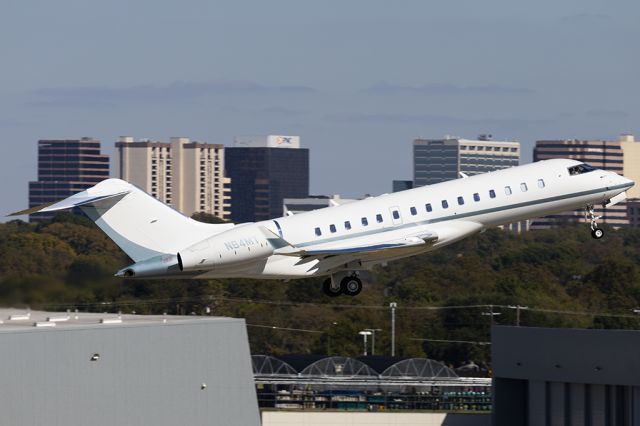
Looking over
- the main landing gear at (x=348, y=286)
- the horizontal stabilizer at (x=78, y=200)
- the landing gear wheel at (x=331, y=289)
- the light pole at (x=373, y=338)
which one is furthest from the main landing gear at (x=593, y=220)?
the light pole at (x=373, y=338)

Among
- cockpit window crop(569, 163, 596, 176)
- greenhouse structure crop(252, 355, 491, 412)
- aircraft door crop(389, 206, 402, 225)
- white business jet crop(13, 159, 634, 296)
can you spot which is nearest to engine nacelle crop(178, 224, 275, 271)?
white business jet crop(13, 159, 634, 296)

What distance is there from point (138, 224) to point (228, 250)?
11.9 feet

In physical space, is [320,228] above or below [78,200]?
below

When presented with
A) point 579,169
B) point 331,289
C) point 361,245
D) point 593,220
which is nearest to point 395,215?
point 361,245

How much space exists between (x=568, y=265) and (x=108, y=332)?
111 meters

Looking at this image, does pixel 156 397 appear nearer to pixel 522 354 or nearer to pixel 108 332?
pixel 108 332

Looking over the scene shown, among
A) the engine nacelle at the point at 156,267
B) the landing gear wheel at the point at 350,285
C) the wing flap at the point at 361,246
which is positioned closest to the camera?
the engine nacelle at the point at 156,267

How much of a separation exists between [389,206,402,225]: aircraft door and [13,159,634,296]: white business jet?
34 millimetres

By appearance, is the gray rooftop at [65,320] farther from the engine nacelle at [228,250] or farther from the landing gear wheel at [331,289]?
the landing gear wheel at [331,289]

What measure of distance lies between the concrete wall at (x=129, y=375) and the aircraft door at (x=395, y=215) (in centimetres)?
651

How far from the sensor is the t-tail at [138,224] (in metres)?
49.6

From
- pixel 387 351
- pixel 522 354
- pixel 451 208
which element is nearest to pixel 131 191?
pixel 451 208

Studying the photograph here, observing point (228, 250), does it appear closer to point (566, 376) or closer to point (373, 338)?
point (566, 376)

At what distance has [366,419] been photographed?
244 feet
